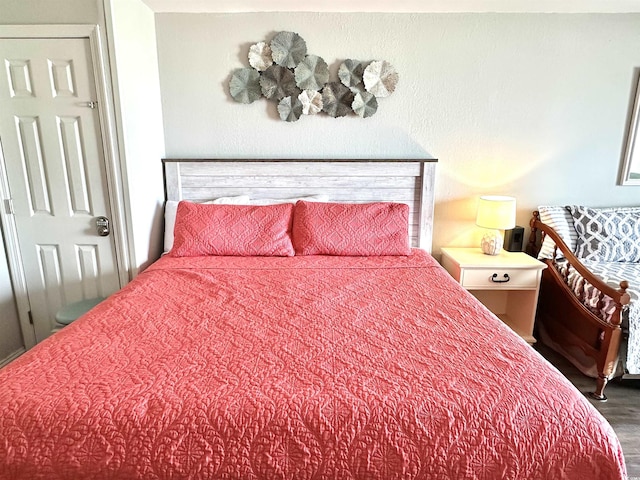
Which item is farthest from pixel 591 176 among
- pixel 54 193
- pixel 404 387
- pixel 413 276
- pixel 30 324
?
pixel 30 324

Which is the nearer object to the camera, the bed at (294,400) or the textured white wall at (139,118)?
the bed at (294,400)

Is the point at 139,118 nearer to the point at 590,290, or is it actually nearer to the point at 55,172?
the point at 55,172

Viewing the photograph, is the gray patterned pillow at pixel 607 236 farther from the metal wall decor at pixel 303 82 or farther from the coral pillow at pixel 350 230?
the metal wall decor at pixel 303 82

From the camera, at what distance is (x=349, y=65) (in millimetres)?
2617

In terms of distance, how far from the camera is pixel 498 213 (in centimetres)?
256

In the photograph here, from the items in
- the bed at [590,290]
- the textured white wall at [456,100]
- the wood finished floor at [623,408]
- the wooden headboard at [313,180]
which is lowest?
the wood finished floor at [623,408]

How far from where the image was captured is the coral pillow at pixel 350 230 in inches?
94.5

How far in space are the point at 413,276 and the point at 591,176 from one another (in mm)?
1799

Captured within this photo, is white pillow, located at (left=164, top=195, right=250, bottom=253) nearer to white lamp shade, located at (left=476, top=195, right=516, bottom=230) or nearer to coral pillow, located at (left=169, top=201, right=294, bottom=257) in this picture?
coral pillow, located at (left=169, top=201, right=294, bottom=257)

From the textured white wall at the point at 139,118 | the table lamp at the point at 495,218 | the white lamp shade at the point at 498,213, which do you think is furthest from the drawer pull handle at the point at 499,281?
the textured white wall at the point at 139,118

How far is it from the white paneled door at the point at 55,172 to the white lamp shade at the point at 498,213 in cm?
239

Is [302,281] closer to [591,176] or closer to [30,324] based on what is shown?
[30,324]

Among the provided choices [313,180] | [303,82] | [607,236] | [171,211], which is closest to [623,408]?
[607,236]

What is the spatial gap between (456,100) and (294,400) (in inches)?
94.5
